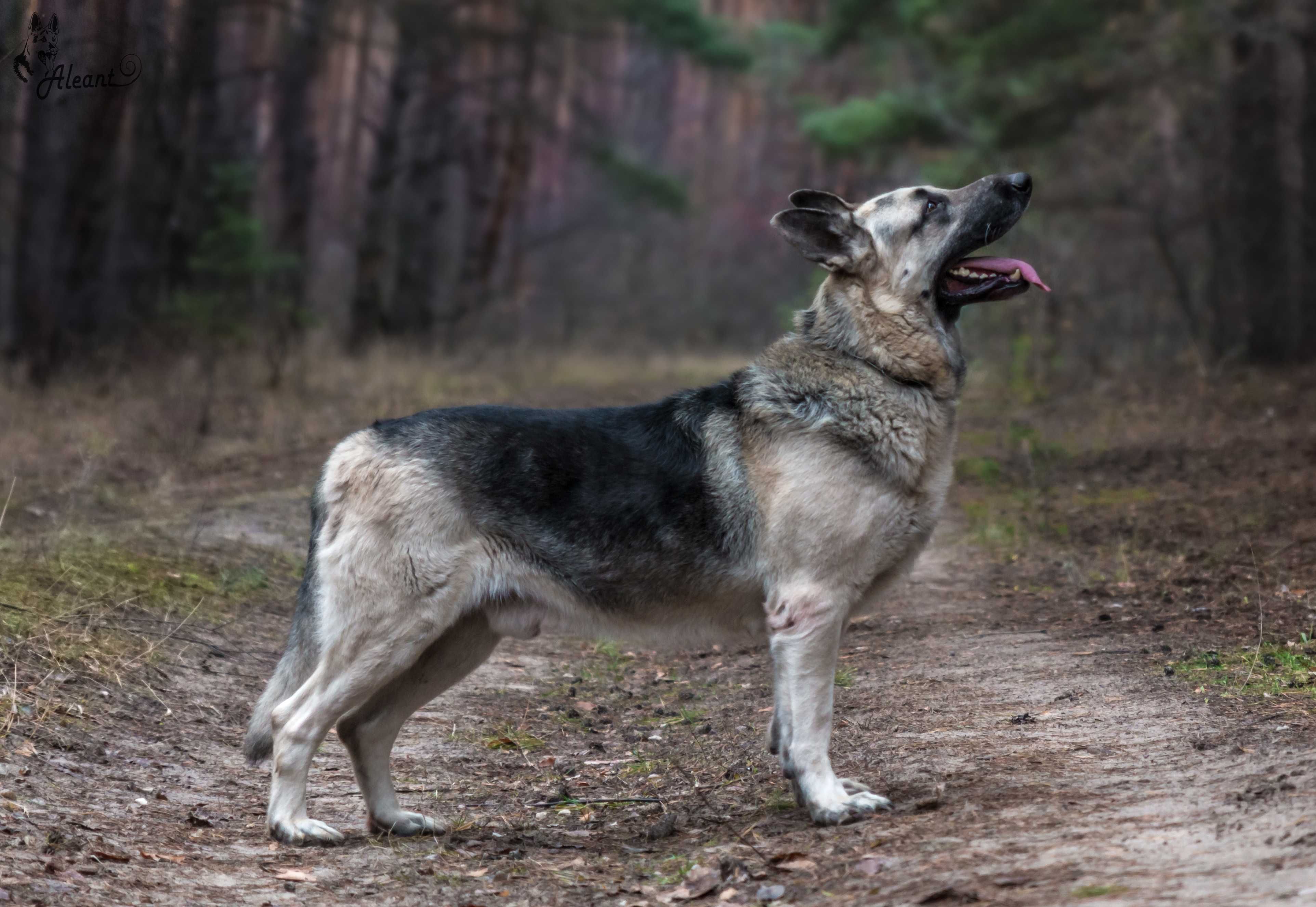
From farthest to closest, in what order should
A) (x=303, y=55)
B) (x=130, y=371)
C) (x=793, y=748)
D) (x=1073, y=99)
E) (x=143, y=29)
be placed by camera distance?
(x=303, y=55) < (x=1073, y=99) < (x=130, y=371) < (x=143, y=29) < (x=793, y=748)

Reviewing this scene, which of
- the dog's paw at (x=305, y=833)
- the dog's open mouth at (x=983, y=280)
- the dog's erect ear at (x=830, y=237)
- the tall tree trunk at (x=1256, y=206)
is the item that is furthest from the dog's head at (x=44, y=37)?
the tall tree trunk at (x=1256, y=206)

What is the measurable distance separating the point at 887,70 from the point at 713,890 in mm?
36880

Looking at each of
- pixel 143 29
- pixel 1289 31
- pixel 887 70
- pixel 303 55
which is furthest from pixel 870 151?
pixel 887 70

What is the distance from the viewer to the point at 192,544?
858 centimetres

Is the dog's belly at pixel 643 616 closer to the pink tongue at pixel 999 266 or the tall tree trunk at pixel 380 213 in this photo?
the pink tongue at pixel 999 266

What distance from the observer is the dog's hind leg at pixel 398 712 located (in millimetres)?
5168

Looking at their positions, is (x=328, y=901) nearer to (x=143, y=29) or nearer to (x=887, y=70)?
(x=143, y=29)

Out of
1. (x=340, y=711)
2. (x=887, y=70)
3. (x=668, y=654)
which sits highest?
Answer: (x=887, y=70)

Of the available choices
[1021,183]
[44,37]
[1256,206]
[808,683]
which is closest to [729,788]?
[808,683]

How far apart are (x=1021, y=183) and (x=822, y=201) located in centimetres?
78

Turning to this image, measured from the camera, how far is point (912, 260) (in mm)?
5332

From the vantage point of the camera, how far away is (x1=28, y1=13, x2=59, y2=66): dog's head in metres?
7.08

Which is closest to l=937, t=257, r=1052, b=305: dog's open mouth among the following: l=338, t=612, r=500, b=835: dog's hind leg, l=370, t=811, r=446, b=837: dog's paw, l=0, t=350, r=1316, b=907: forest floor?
l=0, t=350, r=1316, b=907: forest floor
